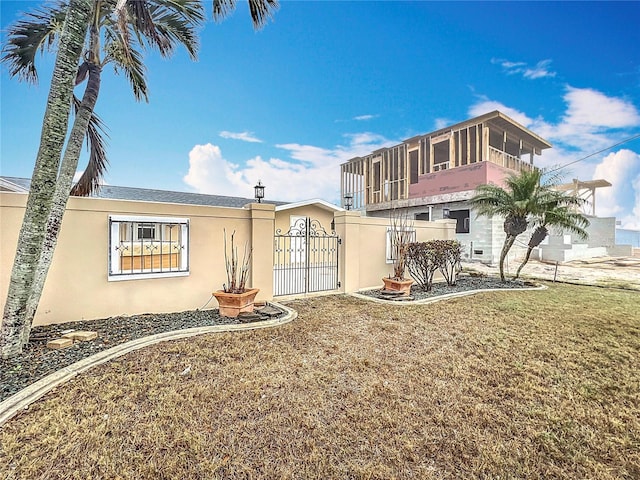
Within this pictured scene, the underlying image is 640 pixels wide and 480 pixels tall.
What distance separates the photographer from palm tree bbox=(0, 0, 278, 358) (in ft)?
11.8

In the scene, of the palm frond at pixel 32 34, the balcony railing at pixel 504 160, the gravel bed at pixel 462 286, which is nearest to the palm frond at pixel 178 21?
the palm frond at pixel 32 34

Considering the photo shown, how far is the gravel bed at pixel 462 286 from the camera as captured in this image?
26.2ft

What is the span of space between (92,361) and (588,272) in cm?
1728

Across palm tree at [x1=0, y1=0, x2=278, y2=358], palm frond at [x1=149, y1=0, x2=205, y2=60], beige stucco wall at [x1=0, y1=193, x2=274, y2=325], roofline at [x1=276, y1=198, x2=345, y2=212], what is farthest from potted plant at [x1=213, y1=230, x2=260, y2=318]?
roofline at [x1=276, y1=198, x2=345, y2=212]

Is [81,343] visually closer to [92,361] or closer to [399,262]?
[92,361]

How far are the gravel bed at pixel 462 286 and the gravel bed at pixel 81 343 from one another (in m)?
3.68

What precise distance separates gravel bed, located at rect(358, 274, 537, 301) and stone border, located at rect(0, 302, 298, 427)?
3.53 meters

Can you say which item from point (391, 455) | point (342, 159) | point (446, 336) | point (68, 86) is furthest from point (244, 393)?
point (342, 159)

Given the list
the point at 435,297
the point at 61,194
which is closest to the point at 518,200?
the point at 435,297

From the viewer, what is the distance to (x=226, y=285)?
6555mm

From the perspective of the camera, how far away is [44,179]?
11.8ft

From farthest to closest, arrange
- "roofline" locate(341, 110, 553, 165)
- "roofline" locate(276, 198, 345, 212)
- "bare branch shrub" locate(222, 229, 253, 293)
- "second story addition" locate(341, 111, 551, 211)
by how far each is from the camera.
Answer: "second story addition" locate(341, 111, 551, 211) → "roofline" locate(341, 110, 553, 165) → "roofline" locate(276, 198, 345, 212) → "bare branch shrub" locate(222, 229, 253, 293)

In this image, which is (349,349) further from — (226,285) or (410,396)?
(226,285)

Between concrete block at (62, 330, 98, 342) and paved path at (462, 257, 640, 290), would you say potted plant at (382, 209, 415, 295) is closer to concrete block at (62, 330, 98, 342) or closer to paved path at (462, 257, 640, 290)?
paved path at (462, 257, 640, 290)
